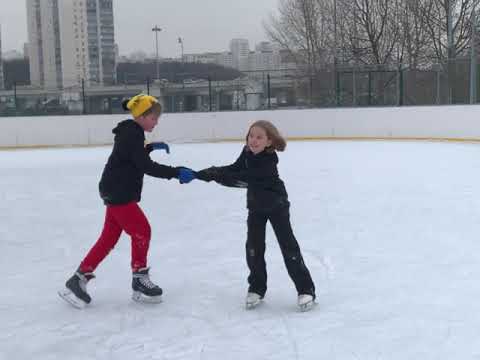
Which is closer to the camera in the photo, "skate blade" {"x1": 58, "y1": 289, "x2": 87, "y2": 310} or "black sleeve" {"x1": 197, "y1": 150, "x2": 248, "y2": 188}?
"black sleeve" {"x1": 197, "y1": 150, "x2": 248, "y2": 188}

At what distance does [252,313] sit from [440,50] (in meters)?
26.0

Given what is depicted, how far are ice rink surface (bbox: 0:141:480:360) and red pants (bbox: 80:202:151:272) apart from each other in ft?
0.80

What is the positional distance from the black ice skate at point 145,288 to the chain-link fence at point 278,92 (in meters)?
13.7

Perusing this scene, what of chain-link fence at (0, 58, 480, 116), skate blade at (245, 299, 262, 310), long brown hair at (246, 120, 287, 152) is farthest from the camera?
chain-link fence at (0, 58, 480, 116)

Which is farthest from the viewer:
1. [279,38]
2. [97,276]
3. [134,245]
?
[279,38]

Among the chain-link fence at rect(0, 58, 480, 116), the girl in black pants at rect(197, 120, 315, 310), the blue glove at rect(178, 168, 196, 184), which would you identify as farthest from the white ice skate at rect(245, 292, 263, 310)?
the chain-link fence at rect(0, 58, 480, 116)

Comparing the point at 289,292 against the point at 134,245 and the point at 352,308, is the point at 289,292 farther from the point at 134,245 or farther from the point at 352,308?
the point at 134,245

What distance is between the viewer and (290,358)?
273cm

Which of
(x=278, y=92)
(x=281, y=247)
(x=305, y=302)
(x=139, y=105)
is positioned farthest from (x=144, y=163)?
(x=278, y=92)

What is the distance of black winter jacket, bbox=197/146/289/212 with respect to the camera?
323 centimetres

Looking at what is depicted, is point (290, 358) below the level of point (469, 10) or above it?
below

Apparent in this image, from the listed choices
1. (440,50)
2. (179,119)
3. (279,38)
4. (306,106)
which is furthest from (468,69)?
(279,38)

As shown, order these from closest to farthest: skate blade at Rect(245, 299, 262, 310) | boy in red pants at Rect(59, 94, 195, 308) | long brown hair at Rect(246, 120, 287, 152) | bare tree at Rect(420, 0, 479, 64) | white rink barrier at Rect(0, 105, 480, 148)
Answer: long brown hair at Rect(246, 120, 287, 152) → boy in red pants at Rect(59, 94, 195, 308) → skate blade at Rect(245, 299, 262, 310) → white rink barrier at Rect(0, 105, 480, 148) → bare tree at Rect(420, 0, 479, 64)

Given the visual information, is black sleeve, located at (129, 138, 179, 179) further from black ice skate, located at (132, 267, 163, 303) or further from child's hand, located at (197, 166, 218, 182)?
black ice skate, located at (132, 267, 163, 303)
